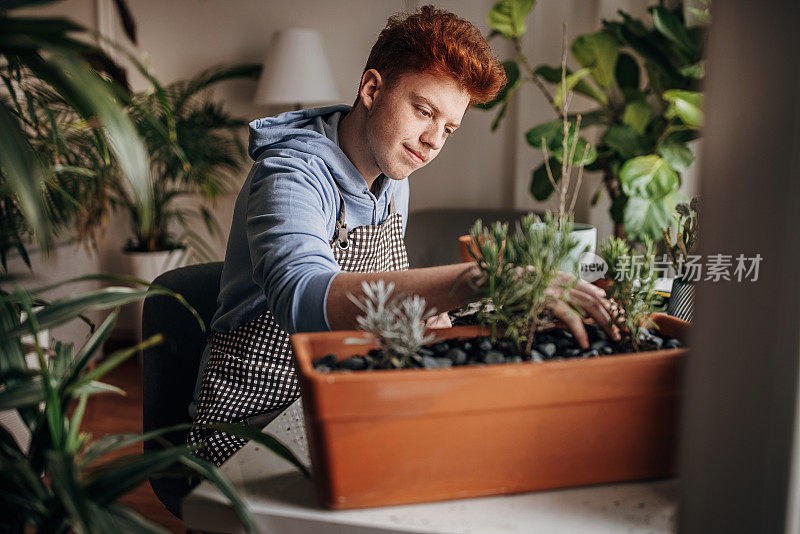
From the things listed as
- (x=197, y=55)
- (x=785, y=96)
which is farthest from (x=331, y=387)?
(x=197, y=55)

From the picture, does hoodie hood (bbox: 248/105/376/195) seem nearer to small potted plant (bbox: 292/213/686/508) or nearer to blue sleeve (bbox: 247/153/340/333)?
blue sleeve (bbox: 247/153/340/333)

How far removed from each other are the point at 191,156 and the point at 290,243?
263 centimetres

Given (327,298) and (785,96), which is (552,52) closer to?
(327,298)

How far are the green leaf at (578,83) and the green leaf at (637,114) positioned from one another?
18cm

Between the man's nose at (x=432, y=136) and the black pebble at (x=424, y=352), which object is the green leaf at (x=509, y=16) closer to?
the man's nose at (x=432, y=136)

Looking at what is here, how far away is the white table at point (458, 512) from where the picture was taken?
1.89ft

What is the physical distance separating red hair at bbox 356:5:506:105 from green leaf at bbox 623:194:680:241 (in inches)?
54.4

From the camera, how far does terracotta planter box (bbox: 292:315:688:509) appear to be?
1.84ft

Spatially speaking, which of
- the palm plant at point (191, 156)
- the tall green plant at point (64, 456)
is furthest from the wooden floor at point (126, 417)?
the tall green plant at point (64, 456)

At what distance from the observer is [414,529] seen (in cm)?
57

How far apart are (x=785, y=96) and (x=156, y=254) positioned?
10.9 ft

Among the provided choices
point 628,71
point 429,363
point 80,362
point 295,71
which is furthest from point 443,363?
point 295,71

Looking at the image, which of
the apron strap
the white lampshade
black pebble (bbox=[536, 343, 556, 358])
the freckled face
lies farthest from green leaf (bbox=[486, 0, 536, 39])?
black pebble (bbox=[536, 343, 556, 358])

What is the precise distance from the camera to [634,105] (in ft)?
8.87
